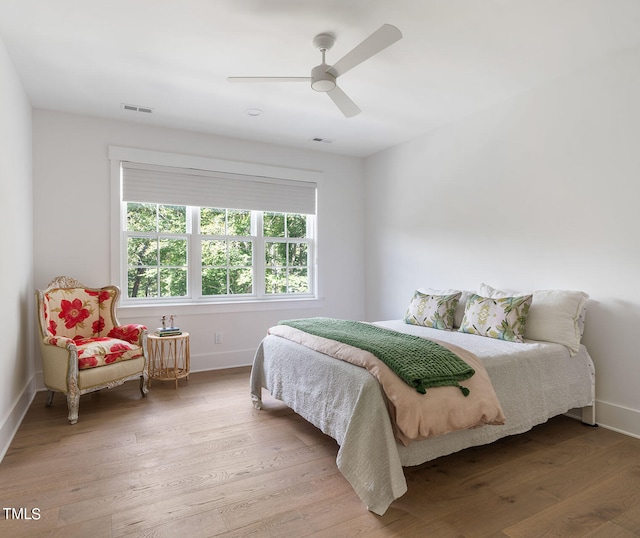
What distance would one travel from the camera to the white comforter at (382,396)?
76.9 inches

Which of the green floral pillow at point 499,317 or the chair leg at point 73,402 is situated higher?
the green floral pillow at point 499,317

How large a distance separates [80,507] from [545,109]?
164 inches

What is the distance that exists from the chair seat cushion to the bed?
43.3 inches

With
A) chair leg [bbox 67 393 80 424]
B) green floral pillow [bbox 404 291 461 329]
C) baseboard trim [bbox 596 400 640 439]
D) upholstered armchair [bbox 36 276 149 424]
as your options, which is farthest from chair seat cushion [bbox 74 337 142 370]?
baseboard trim [bbox 596 400 640 439]

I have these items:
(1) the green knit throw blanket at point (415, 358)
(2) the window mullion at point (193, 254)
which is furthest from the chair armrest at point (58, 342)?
(1) the green knit throw blanket at point (415, 358)

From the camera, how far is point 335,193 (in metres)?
5.32

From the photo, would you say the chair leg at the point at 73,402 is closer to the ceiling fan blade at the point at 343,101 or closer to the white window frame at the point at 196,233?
the white window frame at the point at 196,233

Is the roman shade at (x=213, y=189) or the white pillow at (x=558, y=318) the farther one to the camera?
the roman shade at (x=213, y=189)

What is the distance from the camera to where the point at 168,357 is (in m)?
4.19

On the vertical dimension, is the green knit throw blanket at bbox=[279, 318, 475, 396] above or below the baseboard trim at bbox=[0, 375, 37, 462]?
above

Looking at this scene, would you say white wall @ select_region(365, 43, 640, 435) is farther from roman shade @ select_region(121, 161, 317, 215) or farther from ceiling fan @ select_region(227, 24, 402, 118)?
ceiling fan @ select_region(227, 24, 402, 118)

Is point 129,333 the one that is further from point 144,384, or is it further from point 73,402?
point 73,402

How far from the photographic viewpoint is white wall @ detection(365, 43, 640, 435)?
2.86 m

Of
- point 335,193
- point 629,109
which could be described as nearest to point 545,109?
point 629,109
